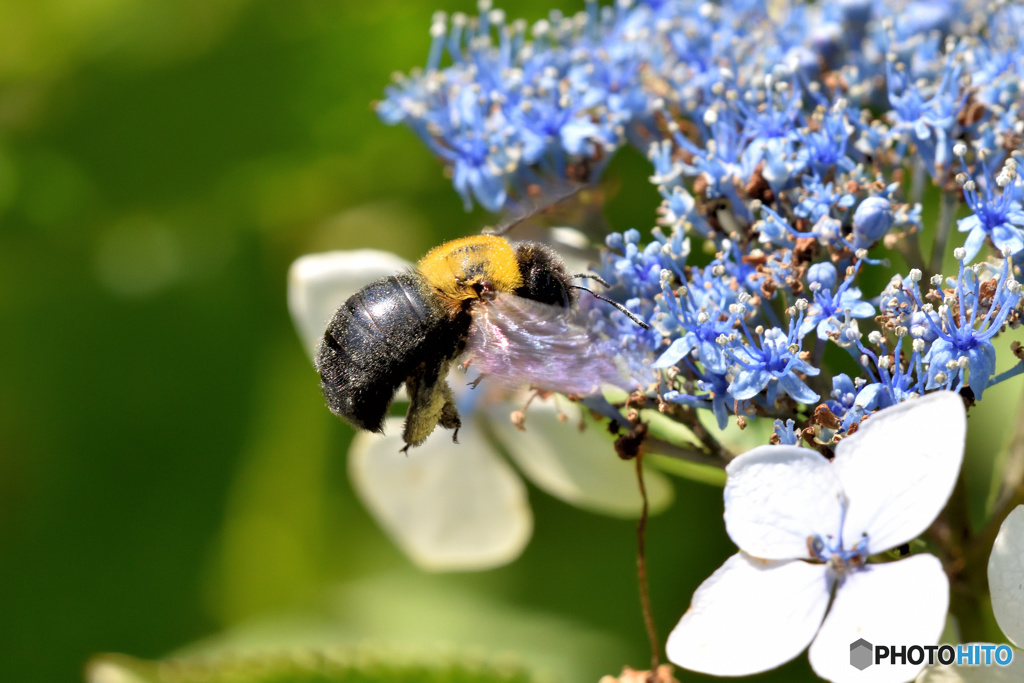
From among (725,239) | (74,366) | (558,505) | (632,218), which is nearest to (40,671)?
(74,366)

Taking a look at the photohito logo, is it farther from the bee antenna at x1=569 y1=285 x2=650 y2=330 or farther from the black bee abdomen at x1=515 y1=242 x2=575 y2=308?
the black bee abdomen at x1=515 y1=242 x2=575 y2=308

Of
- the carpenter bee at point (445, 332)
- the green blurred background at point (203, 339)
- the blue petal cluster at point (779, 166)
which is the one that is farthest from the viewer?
the green blurred background at point (203, 339)

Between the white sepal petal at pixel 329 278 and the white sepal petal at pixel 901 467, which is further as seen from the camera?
the white sepal petal at pixel 329 278

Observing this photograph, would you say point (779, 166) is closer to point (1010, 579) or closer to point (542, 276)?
point (542, 276)

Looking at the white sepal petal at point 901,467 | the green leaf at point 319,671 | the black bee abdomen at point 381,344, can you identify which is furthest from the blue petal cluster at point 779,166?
the green leaf at point 319,671

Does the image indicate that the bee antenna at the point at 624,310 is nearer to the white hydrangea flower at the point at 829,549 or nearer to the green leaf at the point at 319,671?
the white hydrangea flower at the point at 829,549

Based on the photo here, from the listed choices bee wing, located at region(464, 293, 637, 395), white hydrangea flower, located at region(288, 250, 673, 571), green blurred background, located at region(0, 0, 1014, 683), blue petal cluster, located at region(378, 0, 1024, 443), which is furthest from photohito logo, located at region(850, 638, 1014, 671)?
green blurred background, located at region(0, 0, 1014, 683)
